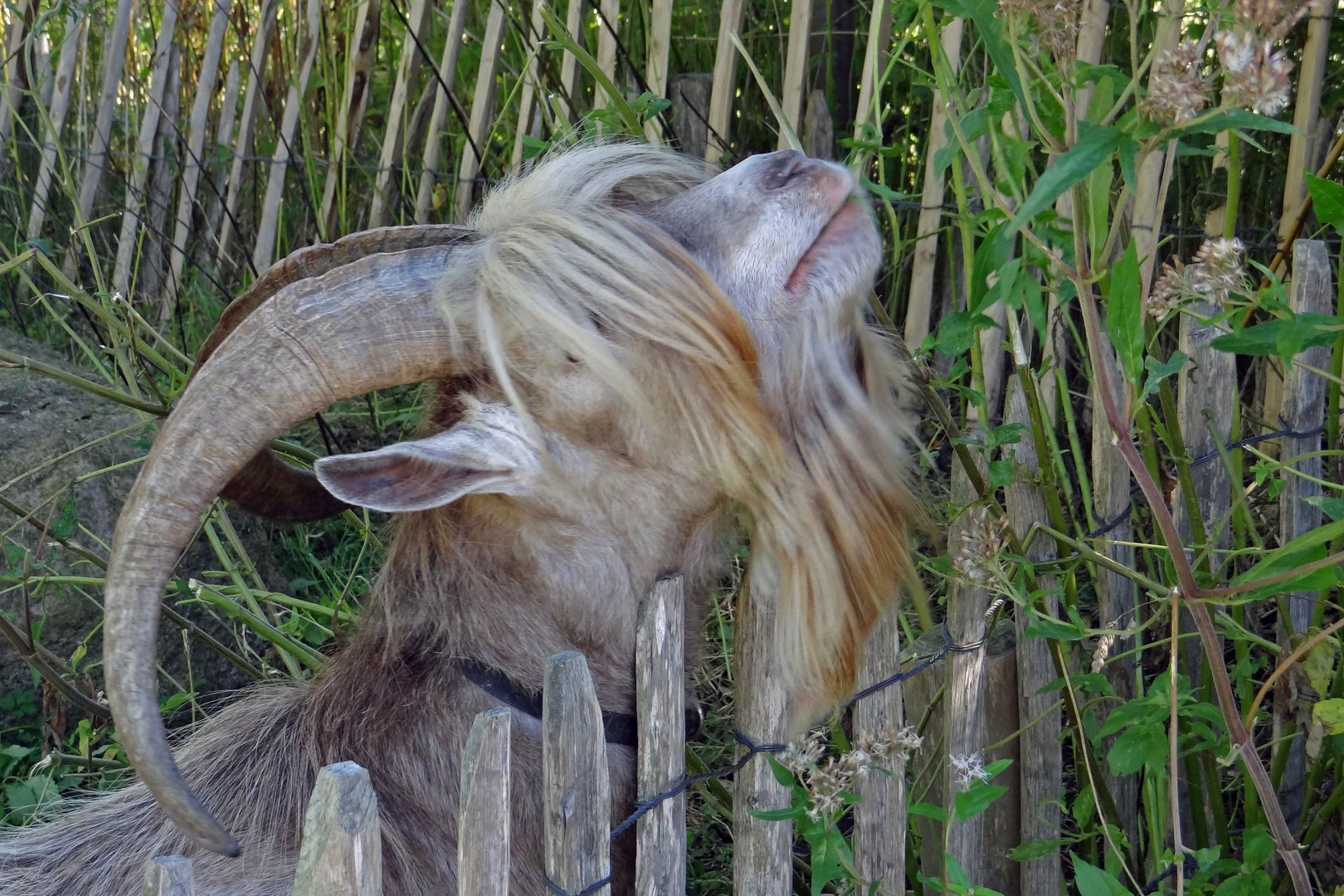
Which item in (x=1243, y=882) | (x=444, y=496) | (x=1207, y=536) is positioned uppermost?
(x=444, y=496)

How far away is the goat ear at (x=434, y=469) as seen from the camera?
1.76 metres

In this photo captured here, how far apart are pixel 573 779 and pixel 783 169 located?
1.02 m

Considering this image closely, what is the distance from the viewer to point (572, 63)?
359 centimetres

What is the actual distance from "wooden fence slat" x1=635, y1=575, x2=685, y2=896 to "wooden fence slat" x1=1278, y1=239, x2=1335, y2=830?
1092 millimetres

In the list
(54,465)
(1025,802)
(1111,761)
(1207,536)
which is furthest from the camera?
(54,465)

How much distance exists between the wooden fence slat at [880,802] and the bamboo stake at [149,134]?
3.97 meters

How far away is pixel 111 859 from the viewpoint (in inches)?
82.2

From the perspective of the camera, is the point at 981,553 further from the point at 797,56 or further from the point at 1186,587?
the point at 797,56

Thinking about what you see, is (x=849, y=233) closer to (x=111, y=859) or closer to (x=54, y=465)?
(x=111, y=859)

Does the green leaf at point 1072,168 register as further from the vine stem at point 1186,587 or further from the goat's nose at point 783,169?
the goat's nose at point 783,169

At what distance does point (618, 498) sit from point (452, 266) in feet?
1.54

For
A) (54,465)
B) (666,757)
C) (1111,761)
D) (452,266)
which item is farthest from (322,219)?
(1111,761)

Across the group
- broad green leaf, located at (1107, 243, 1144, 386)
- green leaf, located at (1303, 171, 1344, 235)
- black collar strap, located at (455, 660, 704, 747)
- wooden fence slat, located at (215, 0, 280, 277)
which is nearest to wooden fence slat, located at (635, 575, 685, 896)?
black collar strap, located at (455, 660, 704, 747)

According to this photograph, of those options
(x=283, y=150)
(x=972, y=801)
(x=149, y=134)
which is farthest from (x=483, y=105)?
(x=972, y=801)
